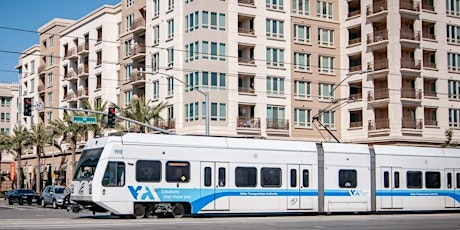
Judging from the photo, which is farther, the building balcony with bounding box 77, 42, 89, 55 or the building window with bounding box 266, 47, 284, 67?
the building balcony with bounding box 77, 42, 89, 55

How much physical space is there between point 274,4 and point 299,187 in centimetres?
3771

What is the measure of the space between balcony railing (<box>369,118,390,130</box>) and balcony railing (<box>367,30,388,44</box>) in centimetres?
789

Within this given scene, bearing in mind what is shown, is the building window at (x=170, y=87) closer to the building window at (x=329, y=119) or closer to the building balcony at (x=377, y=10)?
the building window at (x=329, y=119)

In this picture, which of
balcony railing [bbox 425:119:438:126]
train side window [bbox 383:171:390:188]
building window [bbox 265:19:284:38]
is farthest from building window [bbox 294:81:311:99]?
train side window [bbox 383:171:390:188]

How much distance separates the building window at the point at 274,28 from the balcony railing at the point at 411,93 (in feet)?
43.2

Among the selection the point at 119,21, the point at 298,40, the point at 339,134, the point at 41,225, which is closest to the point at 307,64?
the point at 298,40

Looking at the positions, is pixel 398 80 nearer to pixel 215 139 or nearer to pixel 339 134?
pixel 339 134

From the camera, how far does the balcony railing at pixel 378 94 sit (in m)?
66.2

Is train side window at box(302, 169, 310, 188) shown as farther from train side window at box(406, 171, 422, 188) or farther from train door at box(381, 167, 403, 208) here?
train side window at box(406, 171, 422, 188)

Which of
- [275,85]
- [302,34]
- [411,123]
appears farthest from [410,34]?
[275,85]

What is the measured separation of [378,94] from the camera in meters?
67.2

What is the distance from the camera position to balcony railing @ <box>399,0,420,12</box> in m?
65.9

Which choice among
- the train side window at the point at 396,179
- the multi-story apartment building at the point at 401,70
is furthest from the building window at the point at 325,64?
the train side window at the point at 396,179

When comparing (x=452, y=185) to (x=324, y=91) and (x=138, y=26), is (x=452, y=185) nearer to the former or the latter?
(x=324, y=91)
